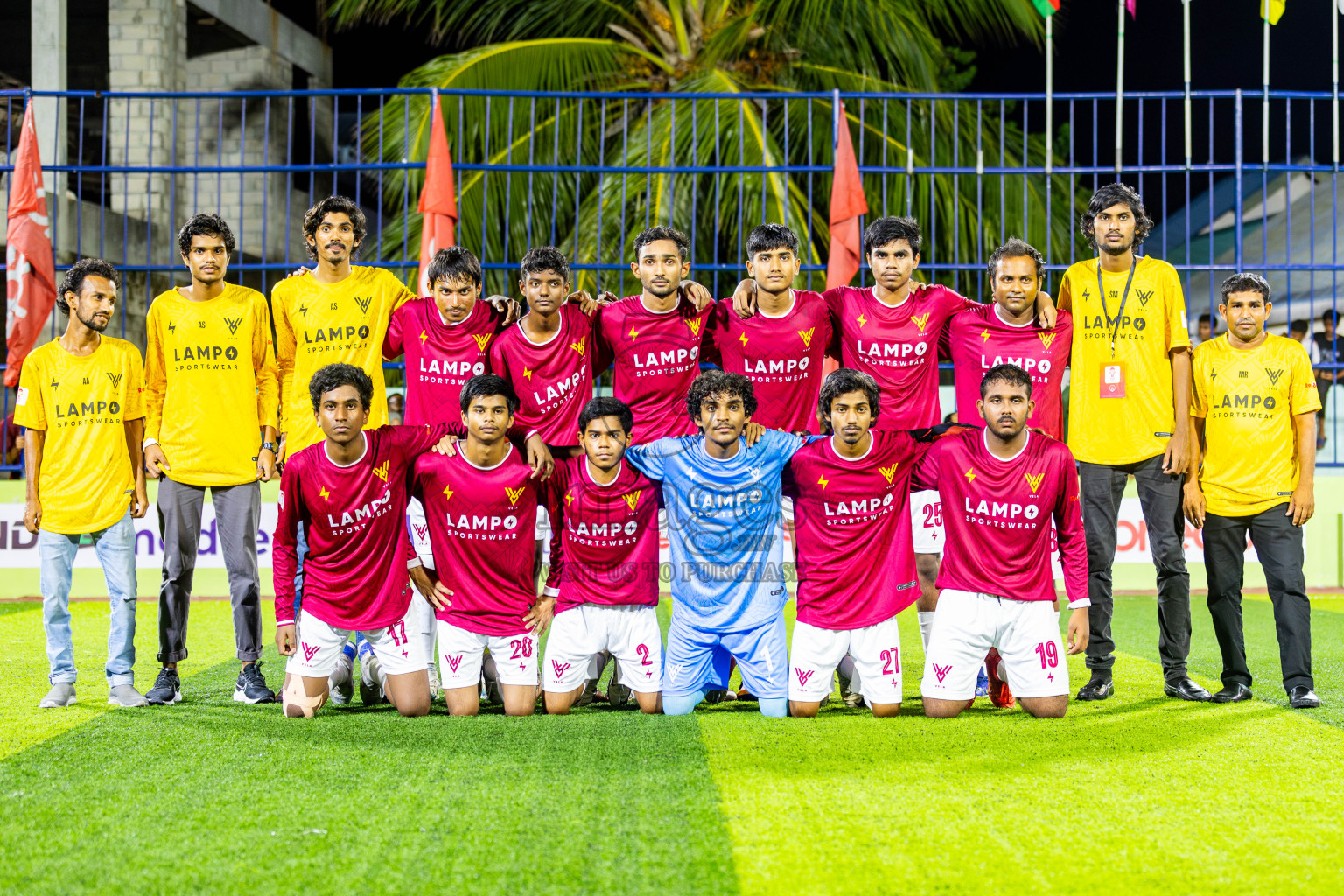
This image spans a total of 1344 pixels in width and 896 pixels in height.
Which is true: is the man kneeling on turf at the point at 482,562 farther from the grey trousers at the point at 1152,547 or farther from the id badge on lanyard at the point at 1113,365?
the id badge on lanyard at the point at 1113,365

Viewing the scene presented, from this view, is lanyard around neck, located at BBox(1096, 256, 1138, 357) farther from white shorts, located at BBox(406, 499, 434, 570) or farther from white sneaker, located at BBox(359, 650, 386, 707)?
white sneaker, located at BBox(359, 650, 386, 707)

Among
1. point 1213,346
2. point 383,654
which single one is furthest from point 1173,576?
point 383,654

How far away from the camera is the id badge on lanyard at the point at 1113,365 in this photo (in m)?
5.41

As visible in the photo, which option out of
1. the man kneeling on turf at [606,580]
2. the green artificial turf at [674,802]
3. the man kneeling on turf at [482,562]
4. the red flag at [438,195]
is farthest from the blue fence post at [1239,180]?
the man kneeling on turf at [482,562]

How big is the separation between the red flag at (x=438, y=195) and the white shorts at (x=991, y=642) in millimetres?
5339

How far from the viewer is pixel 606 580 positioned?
16.8ft

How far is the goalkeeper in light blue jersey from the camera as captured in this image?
5.04m

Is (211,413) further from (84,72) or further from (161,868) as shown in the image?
(84,72)

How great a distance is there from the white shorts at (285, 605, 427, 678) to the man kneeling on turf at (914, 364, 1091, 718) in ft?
7.28

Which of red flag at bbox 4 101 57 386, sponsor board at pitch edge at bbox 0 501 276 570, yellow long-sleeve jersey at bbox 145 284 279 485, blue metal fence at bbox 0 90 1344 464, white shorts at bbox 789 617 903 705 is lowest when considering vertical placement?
white shorts at bbox 789 617 903 705

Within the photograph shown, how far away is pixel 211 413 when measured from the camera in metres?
5.39

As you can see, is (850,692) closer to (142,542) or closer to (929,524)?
(929,524)

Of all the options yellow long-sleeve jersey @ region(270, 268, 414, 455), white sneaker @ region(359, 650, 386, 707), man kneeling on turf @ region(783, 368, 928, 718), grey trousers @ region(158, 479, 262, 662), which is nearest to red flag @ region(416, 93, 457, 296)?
yellow long-sleeve jersey @ region(270, 268, 414, 455)

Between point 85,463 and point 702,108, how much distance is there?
8581 mm
